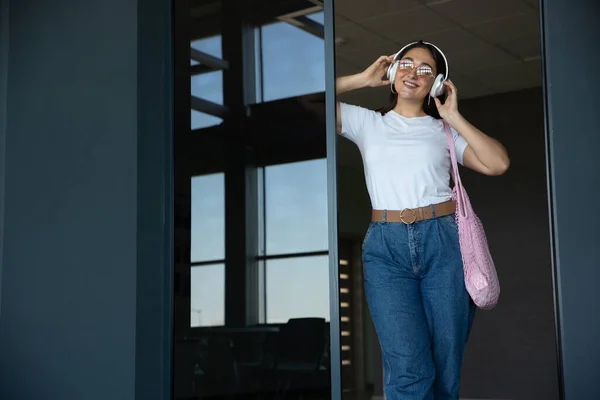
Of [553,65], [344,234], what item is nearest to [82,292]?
[553,65]

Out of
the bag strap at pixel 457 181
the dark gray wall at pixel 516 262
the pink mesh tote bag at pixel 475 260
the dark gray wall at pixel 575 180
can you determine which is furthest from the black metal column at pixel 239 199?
the dark gray wall at pixel 516 262

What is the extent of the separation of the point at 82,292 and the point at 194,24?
1452 mm

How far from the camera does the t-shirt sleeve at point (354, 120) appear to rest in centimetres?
333

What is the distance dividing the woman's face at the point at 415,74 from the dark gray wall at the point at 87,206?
108 cm

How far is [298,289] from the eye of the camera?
4168 millimetres

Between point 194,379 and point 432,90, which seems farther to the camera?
point 194,379

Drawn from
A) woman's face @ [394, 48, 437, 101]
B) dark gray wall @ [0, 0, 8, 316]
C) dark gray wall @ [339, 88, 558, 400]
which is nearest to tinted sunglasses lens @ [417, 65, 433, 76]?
woman's face @ [394, 48, 437, 101]

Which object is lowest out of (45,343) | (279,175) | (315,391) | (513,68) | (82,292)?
(315,391)

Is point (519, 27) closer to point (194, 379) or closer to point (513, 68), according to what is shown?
point (513, 68)

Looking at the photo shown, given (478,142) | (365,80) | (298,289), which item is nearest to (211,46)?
(365,80)

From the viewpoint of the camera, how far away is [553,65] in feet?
8.93

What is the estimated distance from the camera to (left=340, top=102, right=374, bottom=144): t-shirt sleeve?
131 inches

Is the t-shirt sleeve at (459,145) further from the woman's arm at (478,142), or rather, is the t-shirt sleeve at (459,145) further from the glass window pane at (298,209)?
the glass window pane at (298,209)

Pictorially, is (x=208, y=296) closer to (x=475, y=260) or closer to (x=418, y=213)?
(x=418, y=213)
